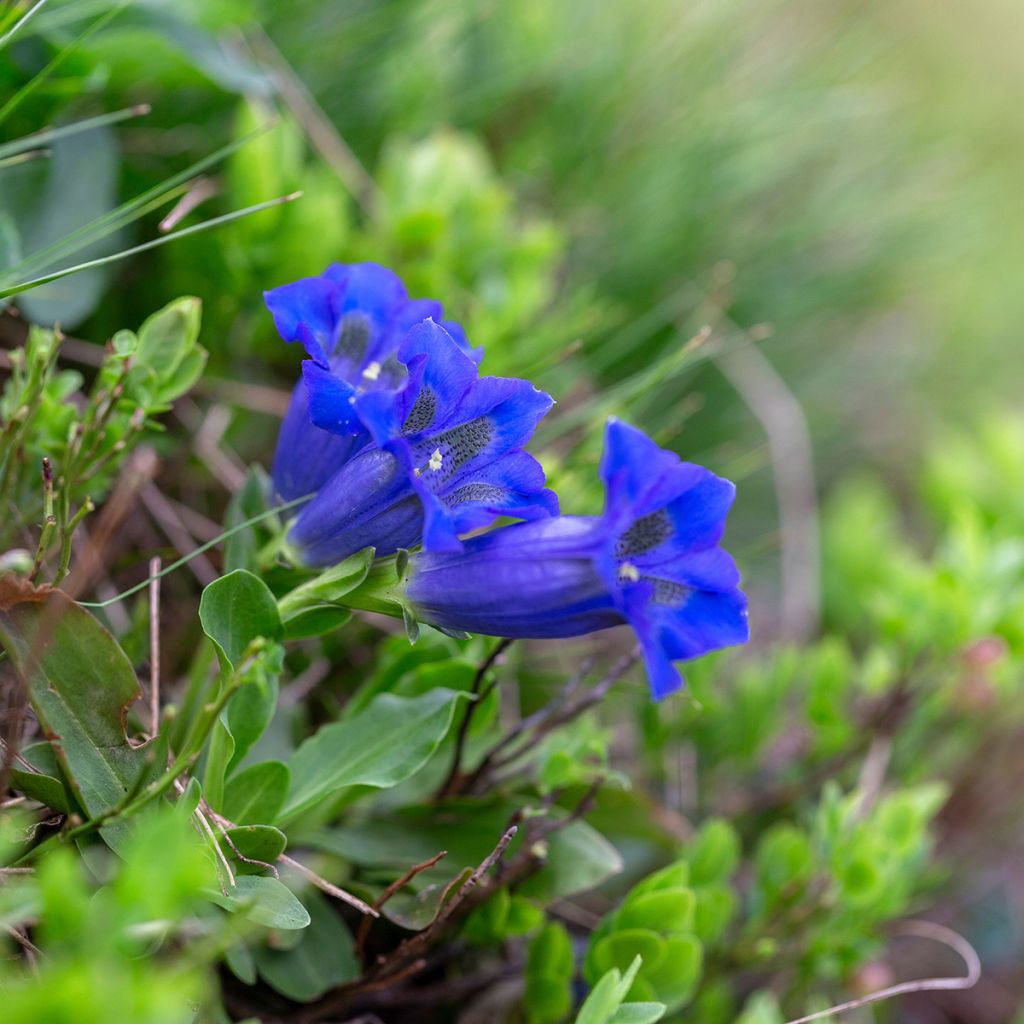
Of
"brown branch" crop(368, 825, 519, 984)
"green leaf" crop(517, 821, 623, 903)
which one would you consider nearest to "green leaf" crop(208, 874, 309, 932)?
"brown branch" crop(368, 825, 519, 984)

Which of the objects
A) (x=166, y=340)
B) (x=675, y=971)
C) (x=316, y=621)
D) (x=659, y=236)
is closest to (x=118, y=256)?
(x=166, y=340)

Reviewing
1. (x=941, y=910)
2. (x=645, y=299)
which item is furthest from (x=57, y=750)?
(x=645, y=299)

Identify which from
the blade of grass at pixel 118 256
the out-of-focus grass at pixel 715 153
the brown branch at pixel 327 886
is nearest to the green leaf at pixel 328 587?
the brown branch at pixel 327 886

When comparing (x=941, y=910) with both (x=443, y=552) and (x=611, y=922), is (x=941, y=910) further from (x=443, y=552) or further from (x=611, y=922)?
(x=443, y=552)

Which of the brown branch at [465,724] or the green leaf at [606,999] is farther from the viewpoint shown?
the brown branch at [465,724]

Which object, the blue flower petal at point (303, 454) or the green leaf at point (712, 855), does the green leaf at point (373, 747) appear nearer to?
the blue flower petal at point (303, 454)

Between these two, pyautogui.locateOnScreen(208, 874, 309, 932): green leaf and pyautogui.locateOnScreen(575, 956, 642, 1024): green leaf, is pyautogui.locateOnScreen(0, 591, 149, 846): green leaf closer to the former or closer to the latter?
pyautogui.locateOnScreen(208, 874, 309, 932): green leaf
